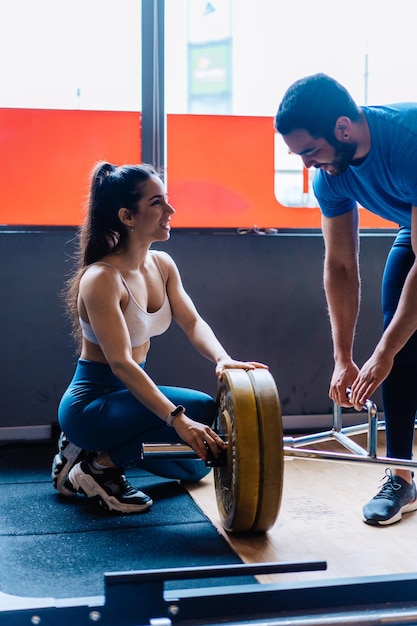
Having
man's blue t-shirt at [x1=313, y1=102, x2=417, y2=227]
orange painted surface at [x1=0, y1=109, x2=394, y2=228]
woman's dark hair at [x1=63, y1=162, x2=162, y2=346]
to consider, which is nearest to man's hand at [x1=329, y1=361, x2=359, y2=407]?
man's blue t-shirt at [x1=313, y1=102, x2=417, y2=227]

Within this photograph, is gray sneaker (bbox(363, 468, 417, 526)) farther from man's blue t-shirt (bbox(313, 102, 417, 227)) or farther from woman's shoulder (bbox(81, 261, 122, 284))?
woman's shoulder (bbox(81, 261, 122, 284))

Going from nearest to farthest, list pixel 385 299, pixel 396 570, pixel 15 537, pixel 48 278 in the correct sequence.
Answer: pixel 396 570, pixel 15 537, pixel 385 299, pixel 48 278

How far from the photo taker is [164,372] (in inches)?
135

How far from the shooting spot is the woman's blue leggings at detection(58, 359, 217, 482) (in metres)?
2.29

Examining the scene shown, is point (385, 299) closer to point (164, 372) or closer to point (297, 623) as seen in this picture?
point (297, 623)

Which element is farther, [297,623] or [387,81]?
[387,81]

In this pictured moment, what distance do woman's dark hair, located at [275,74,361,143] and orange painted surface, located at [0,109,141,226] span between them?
1.61 meters

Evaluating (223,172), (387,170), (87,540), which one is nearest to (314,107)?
(387,170)

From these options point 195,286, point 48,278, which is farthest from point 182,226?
point 48,278

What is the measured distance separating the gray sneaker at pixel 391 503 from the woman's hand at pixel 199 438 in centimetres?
54

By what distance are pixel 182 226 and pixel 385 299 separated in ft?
4.41

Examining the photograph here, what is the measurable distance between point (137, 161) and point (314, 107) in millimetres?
1681

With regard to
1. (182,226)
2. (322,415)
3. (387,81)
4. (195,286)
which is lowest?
(322,415)

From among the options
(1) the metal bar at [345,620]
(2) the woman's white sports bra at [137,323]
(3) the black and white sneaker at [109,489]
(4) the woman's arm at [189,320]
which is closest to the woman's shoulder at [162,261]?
(4) the woman's arm at [189,320]
